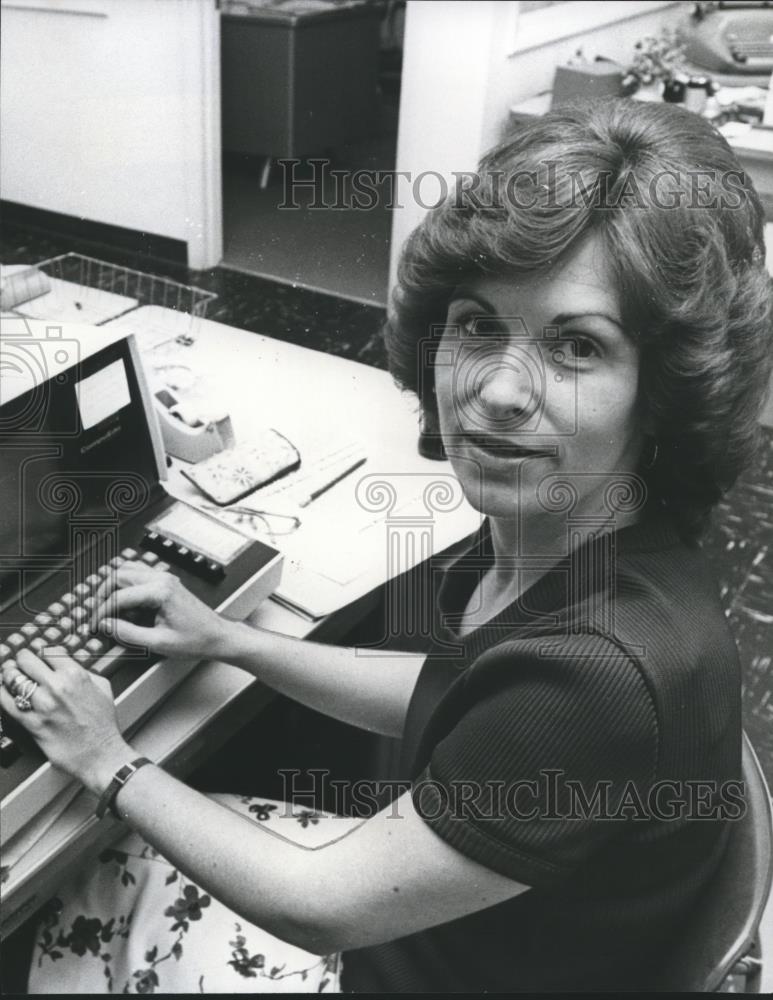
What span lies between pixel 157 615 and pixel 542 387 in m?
0.47

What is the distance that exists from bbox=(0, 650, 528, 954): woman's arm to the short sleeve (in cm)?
3

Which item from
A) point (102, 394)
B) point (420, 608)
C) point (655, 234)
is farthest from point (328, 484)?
point (655, 234)

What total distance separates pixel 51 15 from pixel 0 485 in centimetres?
203

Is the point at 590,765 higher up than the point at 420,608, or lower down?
higher up

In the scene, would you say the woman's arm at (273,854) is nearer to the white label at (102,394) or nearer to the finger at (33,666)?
the finger at (33,666)

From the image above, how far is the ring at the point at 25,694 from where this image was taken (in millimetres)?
789

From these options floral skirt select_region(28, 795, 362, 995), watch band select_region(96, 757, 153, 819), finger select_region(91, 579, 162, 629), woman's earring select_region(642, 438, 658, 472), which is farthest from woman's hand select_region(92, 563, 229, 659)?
woman's earring select_region(642, 438, 658, 472)

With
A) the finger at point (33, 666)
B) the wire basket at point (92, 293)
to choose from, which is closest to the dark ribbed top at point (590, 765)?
the finger at point (33, 666)

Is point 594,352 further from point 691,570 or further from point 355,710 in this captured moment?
point 355,710

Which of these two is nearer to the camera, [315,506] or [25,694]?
[25,694]

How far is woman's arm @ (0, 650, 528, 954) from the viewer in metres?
0.69

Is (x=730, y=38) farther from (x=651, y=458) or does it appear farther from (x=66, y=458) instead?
(x=66, y=458)

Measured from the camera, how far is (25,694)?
80cm

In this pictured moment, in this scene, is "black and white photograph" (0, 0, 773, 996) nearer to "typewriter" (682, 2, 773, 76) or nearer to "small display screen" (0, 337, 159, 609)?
"small display screen" (0, 337, 159, 609)
